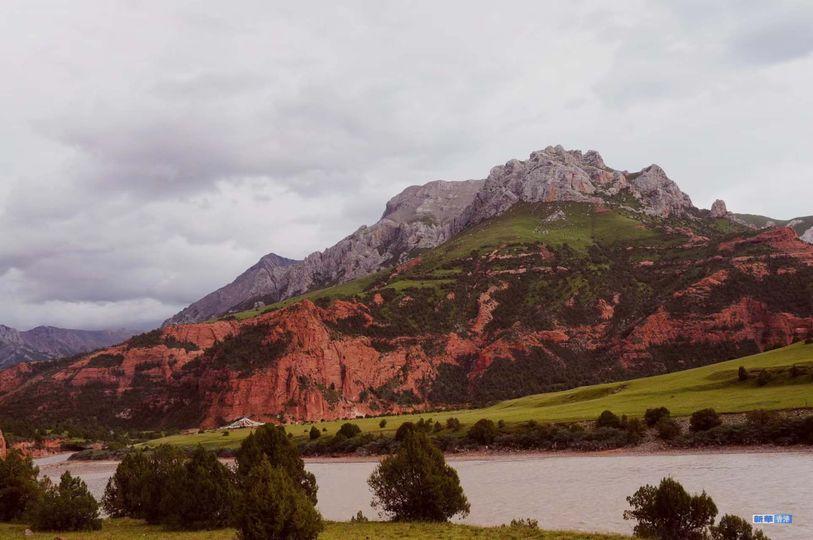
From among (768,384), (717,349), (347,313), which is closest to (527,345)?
(717,349)

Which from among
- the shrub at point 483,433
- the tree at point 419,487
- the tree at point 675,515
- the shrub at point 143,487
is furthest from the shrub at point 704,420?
the shrub at point 143,487

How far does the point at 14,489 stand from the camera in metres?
34.0

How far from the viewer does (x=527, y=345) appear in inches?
5935

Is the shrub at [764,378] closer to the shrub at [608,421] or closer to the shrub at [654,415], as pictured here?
the shrub at [654,415]

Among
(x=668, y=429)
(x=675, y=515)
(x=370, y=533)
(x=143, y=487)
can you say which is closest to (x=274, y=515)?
(x=370, y=533)

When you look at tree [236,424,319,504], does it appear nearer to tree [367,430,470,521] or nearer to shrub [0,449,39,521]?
tree [367,430,470,521]

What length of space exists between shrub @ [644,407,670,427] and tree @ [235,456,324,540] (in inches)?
1962

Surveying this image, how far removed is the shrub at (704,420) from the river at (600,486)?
5.08 m

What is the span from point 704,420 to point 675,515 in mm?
37826

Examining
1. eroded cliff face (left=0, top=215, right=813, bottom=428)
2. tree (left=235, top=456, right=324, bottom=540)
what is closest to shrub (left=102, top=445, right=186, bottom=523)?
tree (left=235, top=456, right=324, bottom=540)

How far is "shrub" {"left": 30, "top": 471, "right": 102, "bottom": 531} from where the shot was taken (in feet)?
93.6

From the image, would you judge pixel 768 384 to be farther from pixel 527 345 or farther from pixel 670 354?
pixel 527 345

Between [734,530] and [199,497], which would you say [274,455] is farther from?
[734,530]

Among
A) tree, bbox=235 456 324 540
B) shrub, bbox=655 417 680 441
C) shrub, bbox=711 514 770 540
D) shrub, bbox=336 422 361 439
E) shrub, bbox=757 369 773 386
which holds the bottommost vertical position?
shrub, bbox=336 422 361 439
